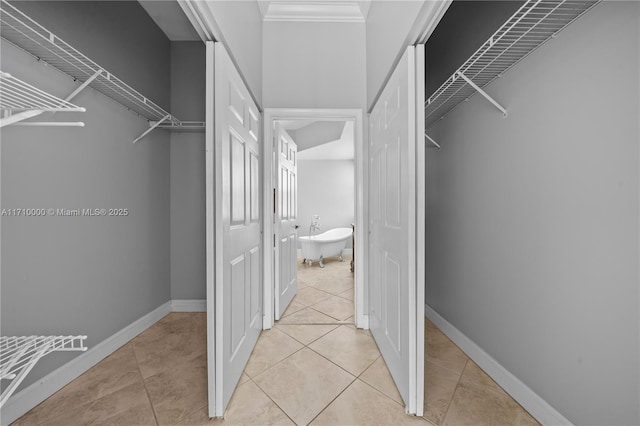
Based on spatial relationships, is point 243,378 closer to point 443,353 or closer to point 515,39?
point 443,353

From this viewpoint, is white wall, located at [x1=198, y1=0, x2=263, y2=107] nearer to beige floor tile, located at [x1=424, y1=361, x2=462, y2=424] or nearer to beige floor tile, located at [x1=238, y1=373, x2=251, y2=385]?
beige floor tile, located at [x1=238, y1=373, x2=251, y2=385]

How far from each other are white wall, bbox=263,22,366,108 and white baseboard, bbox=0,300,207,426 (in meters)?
2.23

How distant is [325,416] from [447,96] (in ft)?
6.94

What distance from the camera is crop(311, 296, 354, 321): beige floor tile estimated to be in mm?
2586

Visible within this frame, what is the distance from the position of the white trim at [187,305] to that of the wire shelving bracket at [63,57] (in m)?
1.63

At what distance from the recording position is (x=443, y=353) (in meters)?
1.86

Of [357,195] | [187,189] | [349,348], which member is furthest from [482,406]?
[187,189]

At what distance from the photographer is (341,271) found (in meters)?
4.48

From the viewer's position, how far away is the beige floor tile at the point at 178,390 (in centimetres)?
135

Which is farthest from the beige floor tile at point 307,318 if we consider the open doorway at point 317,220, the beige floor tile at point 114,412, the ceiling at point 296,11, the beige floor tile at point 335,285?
the ceiling at point 296,11

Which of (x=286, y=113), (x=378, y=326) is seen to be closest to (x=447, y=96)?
(x=286, y=113)

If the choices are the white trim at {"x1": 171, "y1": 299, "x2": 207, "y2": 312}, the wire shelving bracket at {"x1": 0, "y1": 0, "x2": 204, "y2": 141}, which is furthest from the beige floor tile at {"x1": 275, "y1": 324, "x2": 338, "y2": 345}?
the wire shelving bracket at {"x1": 0, "y1": 0, "x2": 204, "y2": 141}

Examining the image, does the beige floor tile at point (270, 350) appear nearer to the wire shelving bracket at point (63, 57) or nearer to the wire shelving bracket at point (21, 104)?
the wire shelving bracket at point (21, 104)

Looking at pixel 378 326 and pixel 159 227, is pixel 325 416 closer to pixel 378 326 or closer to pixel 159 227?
pixel 378 326
